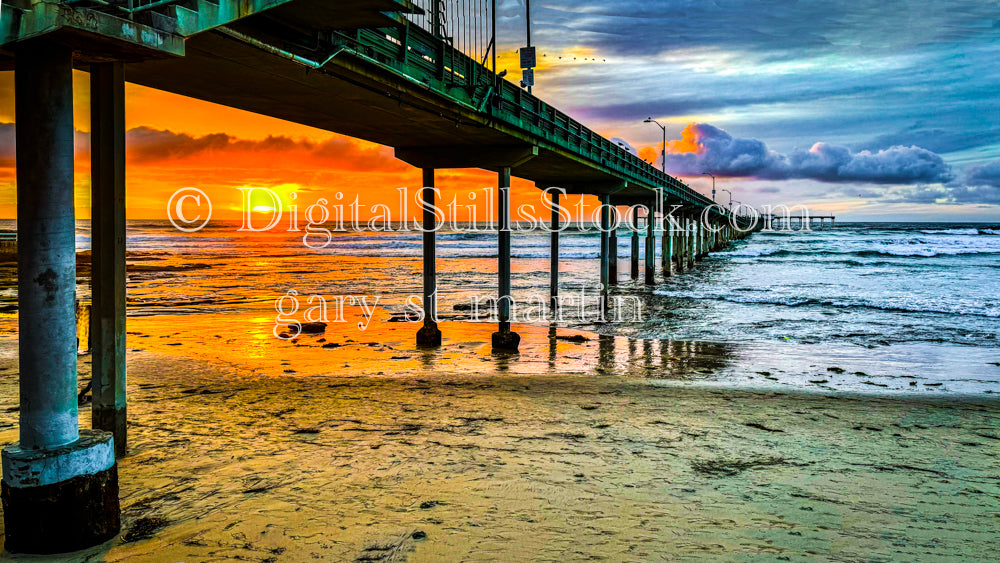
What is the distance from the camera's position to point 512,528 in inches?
207

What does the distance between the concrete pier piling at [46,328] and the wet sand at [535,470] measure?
0.43 metres

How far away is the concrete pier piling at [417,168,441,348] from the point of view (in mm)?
15086

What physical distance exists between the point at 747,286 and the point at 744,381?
2369cm

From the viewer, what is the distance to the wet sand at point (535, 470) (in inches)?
197

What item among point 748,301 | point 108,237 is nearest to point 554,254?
point 748,301

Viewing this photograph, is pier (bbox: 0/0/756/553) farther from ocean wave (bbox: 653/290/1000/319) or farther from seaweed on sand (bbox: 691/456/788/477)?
ocean wave (bbox: 653/290/1000/319)


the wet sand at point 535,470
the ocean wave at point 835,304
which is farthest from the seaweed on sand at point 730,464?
the ocean wave at point 835,304

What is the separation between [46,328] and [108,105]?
262 centimetres

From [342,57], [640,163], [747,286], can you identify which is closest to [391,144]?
[342,57]

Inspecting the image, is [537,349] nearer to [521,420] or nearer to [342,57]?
[521,420]

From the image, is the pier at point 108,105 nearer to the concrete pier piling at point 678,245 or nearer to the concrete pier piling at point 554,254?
the concrete pier piling at point 554,254

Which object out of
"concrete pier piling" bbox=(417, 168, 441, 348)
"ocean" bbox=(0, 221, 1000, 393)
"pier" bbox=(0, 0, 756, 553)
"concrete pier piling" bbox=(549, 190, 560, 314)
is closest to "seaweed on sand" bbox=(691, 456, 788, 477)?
"ocean" bbox=(0, 221, 1000, 393)

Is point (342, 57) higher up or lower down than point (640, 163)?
lower down

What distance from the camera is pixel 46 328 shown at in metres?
4.51
